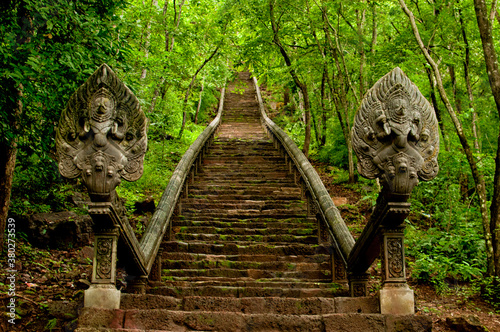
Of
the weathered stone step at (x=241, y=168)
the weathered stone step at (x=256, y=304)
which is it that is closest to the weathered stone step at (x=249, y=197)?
the weathered stone step at (x=241, y=168)

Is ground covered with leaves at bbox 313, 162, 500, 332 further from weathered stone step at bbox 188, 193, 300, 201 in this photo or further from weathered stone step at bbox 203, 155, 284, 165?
weathered stone step at bbox 203, 155, 284, 165

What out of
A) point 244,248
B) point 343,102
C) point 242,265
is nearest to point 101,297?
point 242,265

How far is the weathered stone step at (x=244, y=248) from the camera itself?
6.51 meters

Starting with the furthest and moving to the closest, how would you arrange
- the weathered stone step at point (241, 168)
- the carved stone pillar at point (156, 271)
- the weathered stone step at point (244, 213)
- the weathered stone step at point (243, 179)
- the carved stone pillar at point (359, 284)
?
the weathered stone step at point (241, 168)
the weathered stone step at point (243, 179)
the weathered stone step at point (244, 213)
the carved stone pillar at point (156, 271)
the carved stone pillar at point (359, 284)

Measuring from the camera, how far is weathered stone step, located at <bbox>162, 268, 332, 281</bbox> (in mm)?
5875

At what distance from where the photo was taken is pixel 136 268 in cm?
486

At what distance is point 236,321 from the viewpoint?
3.91 metres

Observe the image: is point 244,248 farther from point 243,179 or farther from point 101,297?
point 243,179

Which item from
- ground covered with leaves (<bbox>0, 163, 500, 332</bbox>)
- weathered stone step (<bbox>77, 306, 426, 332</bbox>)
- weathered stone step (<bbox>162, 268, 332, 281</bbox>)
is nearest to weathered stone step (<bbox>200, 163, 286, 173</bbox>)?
ground covered with leaves (<bbox>0, 163, 500, 332</bbox>)

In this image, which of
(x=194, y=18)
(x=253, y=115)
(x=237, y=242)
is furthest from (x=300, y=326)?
(x=253, y=115)

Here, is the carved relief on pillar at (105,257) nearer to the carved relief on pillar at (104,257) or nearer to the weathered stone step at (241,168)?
the carved relief on pillar at (104,257)

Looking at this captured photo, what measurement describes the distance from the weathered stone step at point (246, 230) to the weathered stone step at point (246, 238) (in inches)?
6.0

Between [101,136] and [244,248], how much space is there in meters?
3.26

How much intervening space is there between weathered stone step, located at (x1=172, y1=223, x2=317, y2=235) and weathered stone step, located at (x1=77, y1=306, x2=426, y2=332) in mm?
3260
